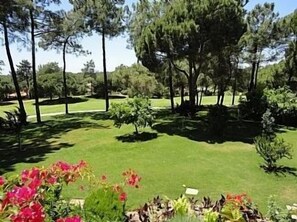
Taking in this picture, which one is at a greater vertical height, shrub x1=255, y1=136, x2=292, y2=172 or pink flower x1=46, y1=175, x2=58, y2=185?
pink flower x1=46, y1=175, x2=58, y2=185

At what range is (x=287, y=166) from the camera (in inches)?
405

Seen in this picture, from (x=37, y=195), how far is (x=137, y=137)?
10416 mm

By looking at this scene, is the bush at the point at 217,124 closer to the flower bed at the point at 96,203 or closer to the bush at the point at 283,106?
the bush at the point at 283,106

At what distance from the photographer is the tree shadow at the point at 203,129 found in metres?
13.8

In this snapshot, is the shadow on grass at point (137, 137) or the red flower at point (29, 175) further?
the shadow on grass at point (137, 137)

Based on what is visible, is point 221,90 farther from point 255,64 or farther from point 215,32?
point 215,32

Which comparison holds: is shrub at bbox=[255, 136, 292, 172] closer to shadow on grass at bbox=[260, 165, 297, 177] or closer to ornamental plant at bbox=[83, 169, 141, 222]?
shadow on grass at bbox=[260, 165, 297, 177]

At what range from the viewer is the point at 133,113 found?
500 inches

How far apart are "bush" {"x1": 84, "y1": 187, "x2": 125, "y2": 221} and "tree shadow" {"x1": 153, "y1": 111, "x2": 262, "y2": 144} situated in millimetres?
9184

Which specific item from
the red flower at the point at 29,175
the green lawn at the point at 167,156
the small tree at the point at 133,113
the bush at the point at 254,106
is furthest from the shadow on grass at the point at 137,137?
the red flower at the point at 29,175

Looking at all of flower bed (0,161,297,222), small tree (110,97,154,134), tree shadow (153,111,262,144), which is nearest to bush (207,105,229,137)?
tree shadow (153,111,262,144)

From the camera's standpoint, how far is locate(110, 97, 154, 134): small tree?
12.8 m

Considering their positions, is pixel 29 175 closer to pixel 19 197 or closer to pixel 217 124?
pixel 19 197

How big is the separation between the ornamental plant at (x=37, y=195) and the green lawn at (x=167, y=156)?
280cm
